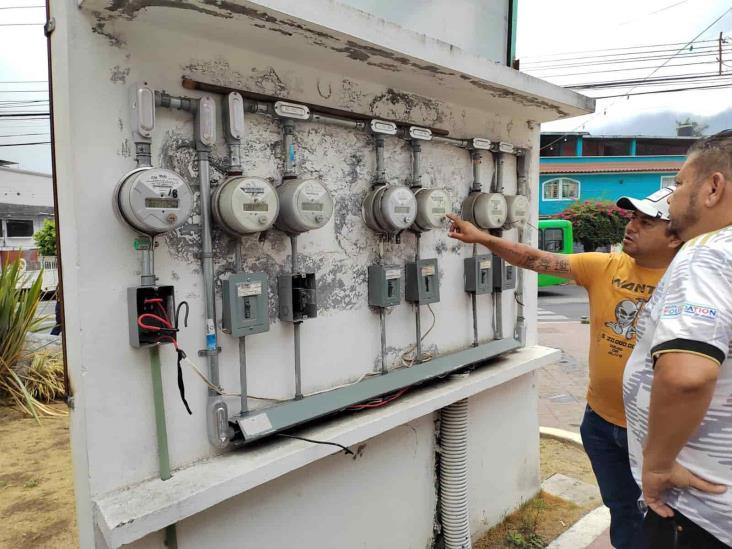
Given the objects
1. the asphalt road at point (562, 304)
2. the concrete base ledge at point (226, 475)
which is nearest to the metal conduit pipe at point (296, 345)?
the concrete base ledge at point (226, 475)

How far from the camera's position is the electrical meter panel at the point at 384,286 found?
8.82 feet

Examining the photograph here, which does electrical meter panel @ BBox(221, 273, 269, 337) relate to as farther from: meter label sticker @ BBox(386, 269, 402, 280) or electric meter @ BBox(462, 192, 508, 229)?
electric meter @ BBox(462, 192, 508, 229)

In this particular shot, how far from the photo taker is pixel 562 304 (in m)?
14.9

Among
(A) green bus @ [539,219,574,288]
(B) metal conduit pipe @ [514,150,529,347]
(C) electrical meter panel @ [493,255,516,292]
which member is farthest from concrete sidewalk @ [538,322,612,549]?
(A) green bus @ [539,219,574,288]

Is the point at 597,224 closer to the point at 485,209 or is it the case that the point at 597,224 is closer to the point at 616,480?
the point at 485,209

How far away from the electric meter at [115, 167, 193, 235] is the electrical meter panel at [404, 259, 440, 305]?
54.1 inches

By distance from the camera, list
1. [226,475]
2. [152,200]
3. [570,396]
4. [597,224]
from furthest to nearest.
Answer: [597,224], [570,396], [226,475], [152,200]

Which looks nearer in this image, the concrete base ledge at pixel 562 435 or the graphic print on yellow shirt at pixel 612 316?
the graphic print on yellow shirt at pixel 612 316

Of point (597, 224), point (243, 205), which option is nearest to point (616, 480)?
point (243, 205)

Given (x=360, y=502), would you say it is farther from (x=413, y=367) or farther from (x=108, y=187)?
(x=108, y=187)

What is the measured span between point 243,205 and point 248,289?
1.12 ft

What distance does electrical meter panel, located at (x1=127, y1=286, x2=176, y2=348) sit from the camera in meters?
1.83

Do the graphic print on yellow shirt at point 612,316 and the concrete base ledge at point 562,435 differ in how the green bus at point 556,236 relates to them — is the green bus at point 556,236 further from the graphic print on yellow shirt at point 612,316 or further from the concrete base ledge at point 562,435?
the graphic print on yellow shirt at point 612,316

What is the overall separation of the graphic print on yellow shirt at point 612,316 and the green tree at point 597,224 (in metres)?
21.1
